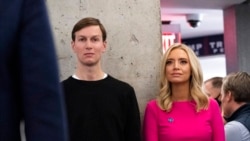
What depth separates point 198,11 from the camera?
915 cm

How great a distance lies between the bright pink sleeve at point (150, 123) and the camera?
273 centimetres

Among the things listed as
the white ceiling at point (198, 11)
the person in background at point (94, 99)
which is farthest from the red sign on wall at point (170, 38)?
the person in background at point (94, 99)

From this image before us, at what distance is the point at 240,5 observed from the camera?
8016 mm

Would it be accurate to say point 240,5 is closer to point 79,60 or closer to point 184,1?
point 184,1

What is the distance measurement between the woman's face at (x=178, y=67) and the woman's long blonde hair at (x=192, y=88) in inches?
0.8

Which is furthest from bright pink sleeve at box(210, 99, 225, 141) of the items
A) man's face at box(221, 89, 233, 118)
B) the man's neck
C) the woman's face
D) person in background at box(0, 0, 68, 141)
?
person in background at box(0, 0, 68, 141)

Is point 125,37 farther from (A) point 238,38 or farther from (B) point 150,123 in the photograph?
(A) point 238,38

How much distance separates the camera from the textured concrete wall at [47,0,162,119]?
2.75 meters

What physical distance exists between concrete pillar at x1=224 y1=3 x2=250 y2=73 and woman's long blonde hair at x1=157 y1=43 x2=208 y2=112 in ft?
16.9

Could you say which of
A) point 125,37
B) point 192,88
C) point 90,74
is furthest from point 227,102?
point 90,74

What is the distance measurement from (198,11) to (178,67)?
651 centimetres

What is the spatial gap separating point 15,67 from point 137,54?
205cm

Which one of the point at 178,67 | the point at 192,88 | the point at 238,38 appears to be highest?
the point at 238,38

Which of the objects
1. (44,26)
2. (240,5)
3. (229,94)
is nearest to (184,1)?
(240,5)
